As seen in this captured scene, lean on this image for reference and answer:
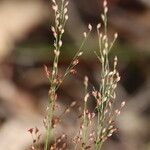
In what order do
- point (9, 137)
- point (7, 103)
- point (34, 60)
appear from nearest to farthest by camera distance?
point (9, 137), point (7, 103), point (34, 60)

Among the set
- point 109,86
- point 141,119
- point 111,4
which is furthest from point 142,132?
point 109,86

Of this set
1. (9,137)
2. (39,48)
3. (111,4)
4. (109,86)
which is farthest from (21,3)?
(109,86)

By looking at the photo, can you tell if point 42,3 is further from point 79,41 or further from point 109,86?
point 109,86

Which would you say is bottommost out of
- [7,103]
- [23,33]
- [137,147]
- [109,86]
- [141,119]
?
[109,86]

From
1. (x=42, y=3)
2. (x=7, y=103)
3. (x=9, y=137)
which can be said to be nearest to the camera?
(x=9, y=137)

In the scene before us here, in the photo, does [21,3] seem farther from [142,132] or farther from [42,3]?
[142,132]

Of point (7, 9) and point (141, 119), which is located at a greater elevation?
point (7, 9)

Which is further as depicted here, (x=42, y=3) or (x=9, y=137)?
(x=42, y=3)
